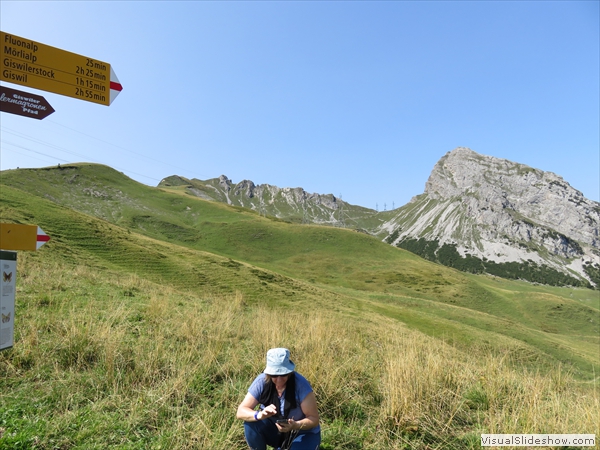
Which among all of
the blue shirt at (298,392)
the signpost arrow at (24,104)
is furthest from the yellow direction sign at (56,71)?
the blue shirt at (298,392)

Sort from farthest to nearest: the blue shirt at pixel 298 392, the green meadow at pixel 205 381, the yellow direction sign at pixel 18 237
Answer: the green meadow at pixel 205 381, the blue shirt at pixel 298 392, the yellow direction sign at pixel 18 237

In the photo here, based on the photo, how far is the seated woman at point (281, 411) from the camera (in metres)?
4.44

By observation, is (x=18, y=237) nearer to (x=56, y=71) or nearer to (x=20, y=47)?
(x=56, y=71)

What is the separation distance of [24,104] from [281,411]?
539cm

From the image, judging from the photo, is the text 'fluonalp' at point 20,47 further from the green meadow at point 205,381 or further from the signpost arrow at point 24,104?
the green meadow at point 205,381

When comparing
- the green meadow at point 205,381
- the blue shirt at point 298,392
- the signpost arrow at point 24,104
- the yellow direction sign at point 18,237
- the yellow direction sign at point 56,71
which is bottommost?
the green meadow at point 205,381

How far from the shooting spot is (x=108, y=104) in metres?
5.37

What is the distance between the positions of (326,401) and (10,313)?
4.85 m

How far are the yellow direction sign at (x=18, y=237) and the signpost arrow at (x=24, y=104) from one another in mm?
1600

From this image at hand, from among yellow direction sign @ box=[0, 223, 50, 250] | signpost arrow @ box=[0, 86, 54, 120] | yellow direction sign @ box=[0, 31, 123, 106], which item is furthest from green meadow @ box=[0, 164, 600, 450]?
yellow direction sign @ box=[0, 31, 123, 106]

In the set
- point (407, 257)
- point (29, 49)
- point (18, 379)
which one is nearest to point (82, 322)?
point (18, 379)

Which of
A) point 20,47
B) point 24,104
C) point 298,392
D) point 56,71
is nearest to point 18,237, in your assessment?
point 24,104

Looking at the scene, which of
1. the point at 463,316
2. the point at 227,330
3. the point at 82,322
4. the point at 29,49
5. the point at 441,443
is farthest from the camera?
the point at 463,316

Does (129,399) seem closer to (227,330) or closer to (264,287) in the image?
(227,330)
